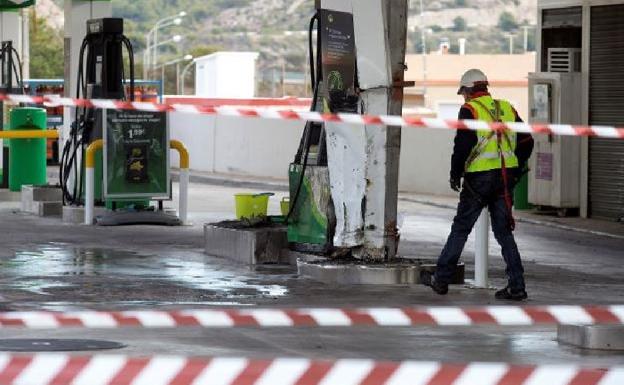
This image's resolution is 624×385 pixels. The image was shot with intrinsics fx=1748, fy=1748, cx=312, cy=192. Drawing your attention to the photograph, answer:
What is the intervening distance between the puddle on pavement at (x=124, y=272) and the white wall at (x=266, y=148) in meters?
11.2

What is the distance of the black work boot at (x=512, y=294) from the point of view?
13.5 m

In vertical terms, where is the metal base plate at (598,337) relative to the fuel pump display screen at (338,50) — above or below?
below

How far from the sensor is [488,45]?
151875 mm

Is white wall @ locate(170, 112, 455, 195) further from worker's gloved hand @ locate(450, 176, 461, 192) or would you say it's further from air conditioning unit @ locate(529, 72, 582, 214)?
worker's gloved hand @ locate(450, 176, 461, 192)

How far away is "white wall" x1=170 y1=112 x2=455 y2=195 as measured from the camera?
92.6ft

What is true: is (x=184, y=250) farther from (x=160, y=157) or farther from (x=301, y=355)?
(x=301, y=355)

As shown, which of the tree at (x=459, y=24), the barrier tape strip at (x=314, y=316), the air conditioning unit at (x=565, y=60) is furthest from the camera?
the tree at (x=459, y=24)

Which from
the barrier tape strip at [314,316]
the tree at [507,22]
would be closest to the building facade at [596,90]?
the barrier tape strip at [314,316]

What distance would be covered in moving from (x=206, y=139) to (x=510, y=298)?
21.5 m

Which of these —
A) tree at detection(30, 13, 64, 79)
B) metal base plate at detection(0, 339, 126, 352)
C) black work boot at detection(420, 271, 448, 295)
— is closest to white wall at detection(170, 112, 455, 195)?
black work boot at detection(420, 271, 448, 295)

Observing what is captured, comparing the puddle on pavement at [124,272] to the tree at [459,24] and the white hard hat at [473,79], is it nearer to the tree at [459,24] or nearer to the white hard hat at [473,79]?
the white hard hat at [473,79]

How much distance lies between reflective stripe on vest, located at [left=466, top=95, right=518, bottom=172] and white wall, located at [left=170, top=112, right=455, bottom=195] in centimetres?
1375

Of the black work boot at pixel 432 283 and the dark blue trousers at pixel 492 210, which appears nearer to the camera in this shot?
the dark blue trousers at pixel 492 210

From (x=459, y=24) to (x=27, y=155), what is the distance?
132m
